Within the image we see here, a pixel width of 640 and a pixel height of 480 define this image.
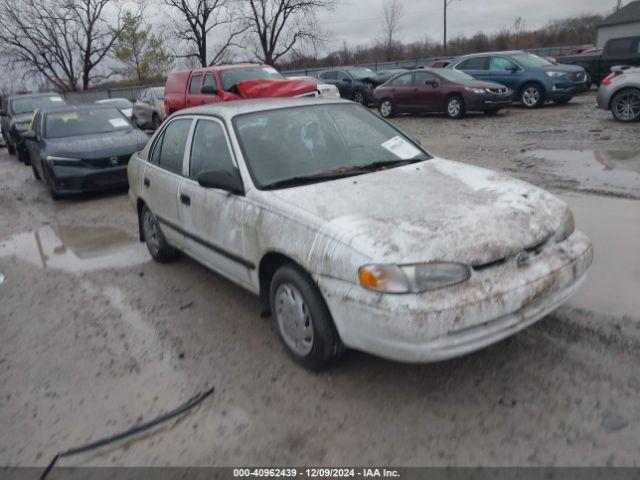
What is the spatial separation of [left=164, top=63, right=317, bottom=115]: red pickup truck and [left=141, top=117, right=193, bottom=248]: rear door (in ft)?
19.0

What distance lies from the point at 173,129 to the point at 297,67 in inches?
1863

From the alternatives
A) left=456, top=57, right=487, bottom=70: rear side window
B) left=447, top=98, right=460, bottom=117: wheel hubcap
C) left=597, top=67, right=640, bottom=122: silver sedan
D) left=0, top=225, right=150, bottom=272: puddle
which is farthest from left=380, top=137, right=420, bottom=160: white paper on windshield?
left=456, top=57, right=487, bottom=70: rear side window

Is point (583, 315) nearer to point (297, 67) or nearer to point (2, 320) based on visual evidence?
point (2, 320)

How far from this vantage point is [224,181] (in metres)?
3.62

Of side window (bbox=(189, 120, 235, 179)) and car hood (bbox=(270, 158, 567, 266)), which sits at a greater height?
side window (bbox=(189, 120, 235, 179))

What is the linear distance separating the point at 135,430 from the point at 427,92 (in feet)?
46.7

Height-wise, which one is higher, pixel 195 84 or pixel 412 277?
pixel 195 84

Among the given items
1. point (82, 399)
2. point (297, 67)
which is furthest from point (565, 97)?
point (297, 67)

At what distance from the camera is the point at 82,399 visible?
3.24m

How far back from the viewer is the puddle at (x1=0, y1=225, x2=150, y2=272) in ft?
19.0

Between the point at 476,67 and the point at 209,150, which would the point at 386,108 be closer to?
the point at 476,67

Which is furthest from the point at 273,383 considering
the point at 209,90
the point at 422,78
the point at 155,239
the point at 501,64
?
the point at 501,64

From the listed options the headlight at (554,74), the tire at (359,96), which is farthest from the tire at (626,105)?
the tire at (359,96)

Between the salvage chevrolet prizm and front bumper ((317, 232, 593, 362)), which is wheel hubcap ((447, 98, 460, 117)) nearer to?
the salvage chevrolet prizm
